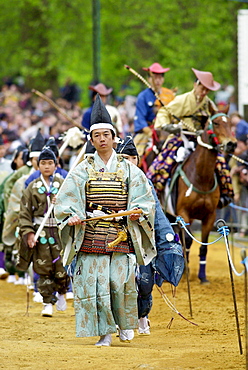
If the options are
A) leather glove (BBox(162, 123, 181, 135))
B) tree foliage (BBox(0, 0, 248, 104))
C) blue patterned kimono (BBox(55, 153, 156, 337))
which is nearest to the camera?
blue patterned kimono (BBox(55, 153, 156, 337))

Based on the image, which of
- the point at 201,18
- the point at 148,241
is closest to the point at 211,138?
the point at 148,241

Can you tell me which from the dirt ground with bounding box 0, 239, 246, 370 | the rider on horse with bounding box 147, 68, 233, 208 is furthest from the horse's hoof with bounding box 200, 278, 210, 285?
the rider on horse with bounding box 147, 68, 233, 208

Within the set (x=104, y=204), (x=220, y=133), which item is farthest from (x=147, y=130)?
(x=104, y=204)

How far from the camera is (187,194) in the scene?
488 inches

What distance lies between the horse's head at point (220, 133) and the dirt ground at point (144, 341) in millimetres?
1976

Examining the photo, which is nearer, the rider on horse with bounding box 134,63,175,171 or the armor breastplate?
the armor breastplate

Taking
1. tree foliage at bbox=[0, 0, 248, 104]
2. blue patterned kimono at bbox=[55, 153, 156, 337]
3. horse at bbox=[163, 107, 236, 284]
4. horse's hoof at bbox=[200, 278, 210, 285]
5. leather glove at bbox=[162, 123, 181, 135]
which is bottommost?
tree foliage at bbox=[0, 0, 248, 104]

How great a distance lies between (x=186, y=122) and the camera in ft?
42.2

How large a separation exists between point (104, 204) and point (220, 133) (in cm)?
444

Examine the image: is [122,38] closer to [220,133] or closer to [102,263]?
[220,133]

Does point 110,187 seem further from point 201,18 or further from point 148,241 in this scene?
point 201,18

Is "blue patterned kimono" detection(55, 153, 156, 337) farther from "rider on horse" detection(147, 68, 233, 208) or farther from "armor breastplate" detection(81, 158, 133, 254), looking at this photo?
"rider on horse" detection(147, 68, 233, 208)

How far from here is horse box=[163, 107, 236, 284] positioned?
39.5 feet

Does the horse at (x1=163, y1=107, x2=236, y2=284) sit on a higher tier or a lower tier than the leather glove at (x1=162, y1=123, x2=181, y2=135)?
lower
